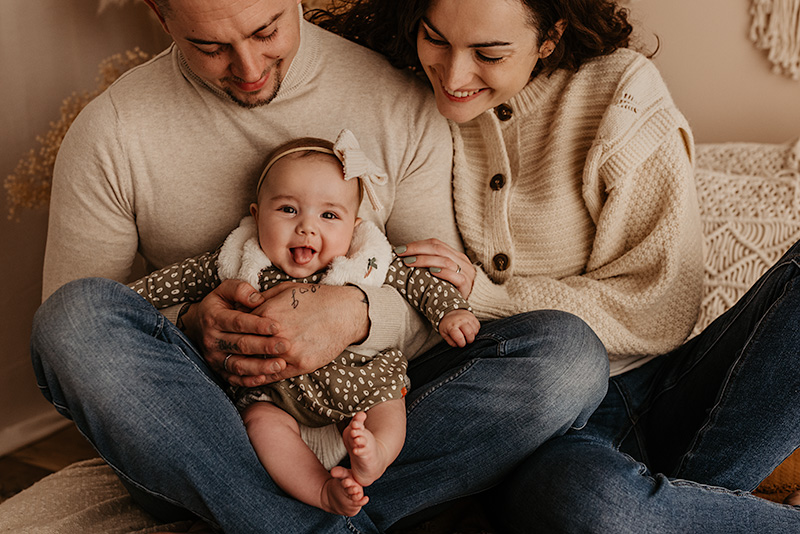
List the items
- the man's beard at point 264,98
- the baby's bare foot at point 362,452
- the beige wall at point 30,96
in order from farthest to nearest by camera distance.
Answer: the beige wall at point 30,96
the man's beard at point 264,98
the baby's bare foot at point 362,452

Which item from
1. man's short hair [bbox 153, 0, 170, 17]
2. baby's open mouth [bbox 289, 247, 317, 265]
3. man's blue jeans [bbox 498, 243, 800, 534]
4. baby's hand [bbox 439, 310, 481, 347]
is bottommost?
man's blue jeans [bbox 498, 243, 800, 534]

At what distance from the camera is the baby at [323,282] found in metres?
1.22

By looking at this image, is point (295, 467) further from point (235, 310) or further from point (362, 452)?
point (235, 310)

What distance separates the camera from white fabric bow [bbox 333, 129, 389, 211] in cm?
139

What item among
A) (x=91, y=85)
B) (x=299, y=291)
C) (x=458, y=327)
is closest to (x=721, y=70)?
(x=458, y=327)

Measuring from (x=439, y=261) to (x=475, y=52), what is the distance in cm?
43

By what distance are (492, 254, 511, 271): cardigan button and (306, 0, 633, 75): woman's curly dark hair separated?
43 centimetres

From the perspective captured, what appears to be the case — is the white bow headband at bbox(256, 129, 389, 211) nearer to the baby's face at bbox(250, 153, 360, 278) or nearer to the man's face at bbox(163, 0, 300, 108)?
the baby's face at bbox(250, 153, 360, 278)

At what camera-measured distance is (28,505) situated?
1.46 m

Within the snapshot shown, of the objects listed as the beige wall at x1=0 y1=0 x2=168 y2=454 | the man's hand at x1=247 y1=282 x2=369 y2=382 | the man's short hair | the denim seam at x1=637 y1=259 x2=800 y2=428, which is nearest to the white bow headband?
the man's hand at x1=247 y1=282 x2=369 y2=382

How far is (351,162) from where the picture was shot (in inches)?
54.9

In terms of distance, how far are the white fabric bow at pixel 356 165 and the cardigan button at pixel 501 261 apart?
0.34 meters

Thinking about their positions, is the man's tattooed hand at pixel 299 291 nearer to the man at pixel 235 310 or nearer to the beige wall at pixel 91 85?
the man at pixel 235 310

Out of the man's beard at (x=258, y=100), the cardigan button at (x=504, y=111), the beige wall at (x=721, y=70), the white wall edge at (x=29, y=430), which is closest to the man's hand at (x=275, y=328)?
the man's beard at (x=258, y=100)
